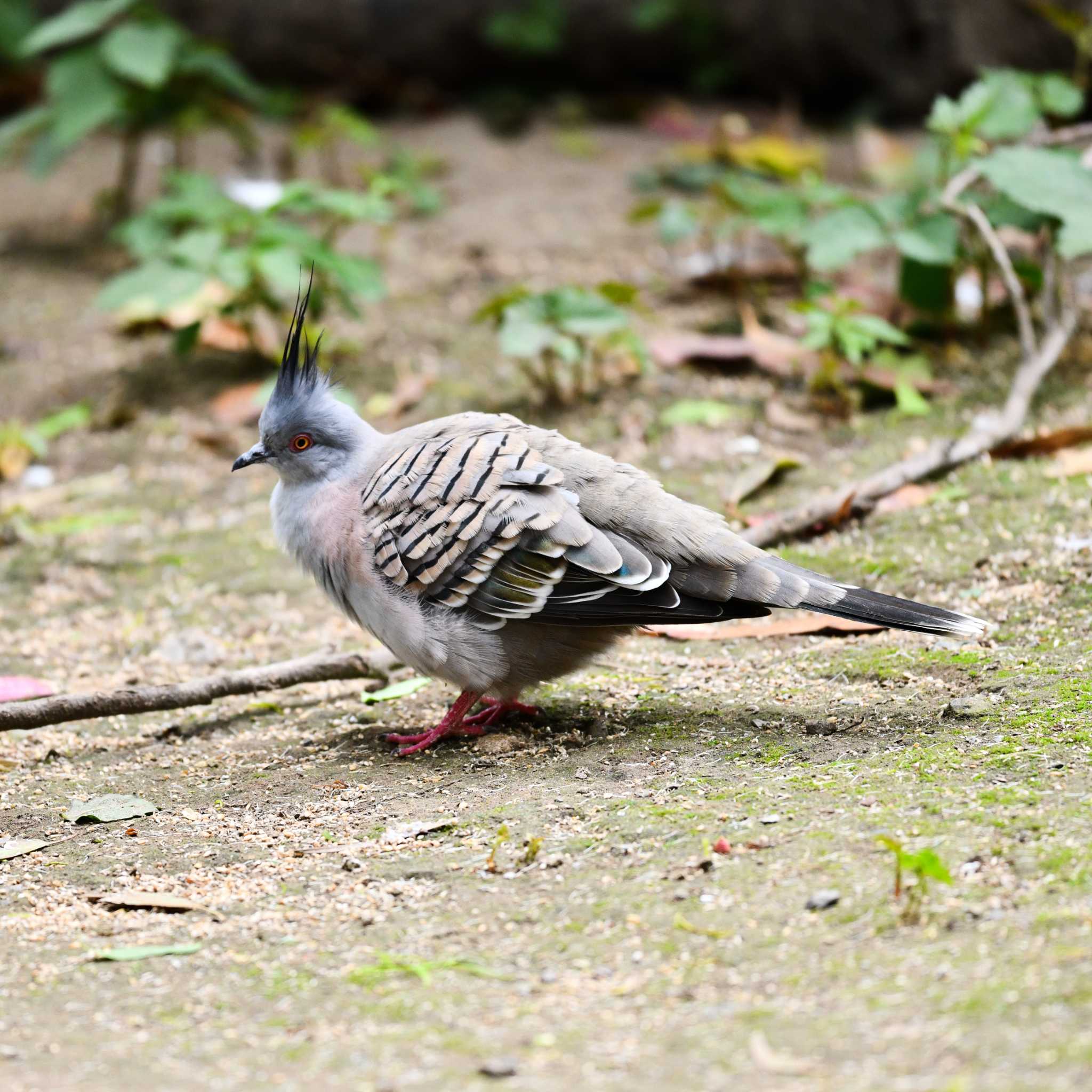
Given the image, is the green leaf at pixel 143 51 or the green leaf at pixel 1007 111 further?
the green leaf at pixel 143 51

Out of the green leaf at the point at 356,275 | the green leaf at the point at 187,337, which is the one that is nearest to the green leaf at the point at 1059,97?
the green leaf at the point at 356,275

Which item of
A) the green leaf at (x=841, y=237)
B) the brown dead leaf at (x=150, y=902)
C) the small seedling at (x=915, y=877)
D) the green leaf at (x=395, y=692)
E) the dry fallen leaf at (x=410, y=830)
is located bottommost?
the green leaf at (x=395, y=692)

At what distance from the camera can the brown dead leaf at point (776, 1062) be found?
6.51 feet

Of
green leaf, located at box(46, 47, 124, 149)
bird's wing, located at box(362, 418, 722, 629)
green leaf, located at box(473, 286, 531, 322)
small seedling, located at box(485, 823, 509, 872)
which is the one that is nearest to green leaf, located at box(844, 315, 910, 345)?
green leaf, located at box(473, 286, 531, 322)

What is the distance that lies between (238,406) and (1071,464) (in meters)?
3.70

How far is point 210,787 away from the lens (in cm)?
359

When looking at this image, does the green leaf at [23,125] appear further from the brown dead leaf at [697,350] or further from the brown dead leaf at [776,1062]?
the brown dead leaf at [776,1062]

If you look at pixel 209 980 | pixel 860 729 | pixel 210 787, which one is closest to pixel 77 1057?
pixel 209 980

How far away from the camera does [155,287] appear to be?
611 cm

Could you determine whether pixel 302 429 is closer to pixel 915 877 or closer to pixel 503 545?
pixel 503 545

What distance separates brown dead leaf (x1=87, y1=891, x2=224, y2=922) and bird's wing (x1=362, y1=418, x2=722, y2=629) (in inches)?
43.4

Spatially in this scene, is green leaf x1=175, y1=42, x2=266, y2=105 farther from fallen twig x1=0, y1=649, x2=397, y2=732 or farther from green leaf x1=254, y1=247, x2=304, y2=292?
fallen twig x1=0, y1=649, x2=397, y2=732

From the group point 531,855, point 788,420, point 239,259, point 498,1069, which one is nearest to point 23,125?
point 239,259

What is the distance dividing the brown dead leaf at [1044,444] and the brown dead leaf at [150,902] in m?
3.44
